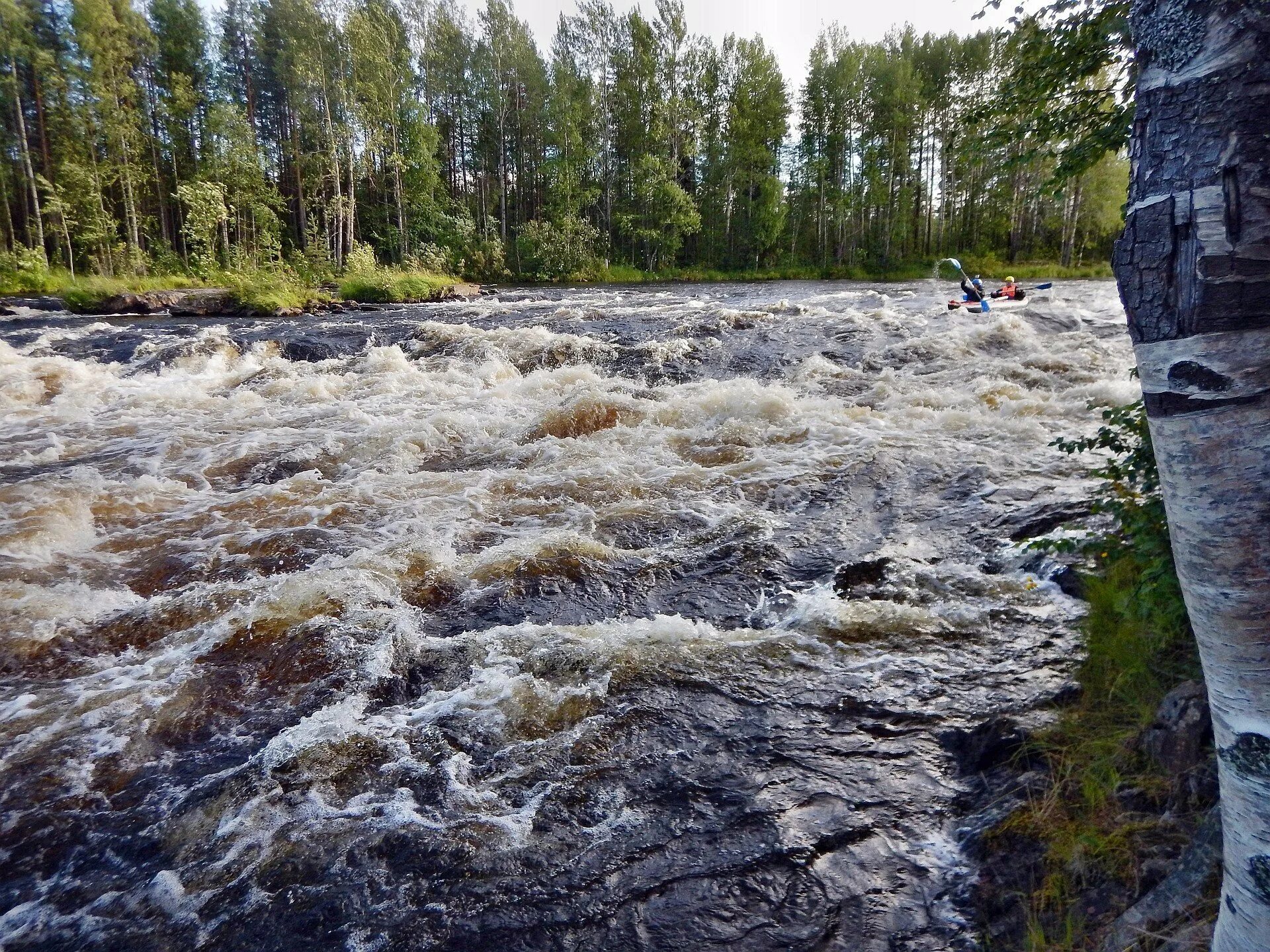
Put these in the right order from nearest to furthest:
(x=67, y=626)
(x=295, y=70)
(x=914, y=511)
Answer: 1. (x=67, y=626)
2. (x=914, y=511)
3. (x=295, y=70)

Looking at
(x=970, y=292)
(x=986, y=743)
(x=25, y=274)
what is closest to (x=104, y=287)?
(x=25, y=274)

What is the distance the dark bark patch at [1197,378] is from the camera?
108 cm

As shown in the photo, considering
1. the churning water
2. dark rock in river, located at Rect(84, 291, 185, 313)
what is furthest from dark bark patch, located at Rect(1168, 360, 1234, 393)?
dark rock in river, located at Rect(84, 291, 185, 313)

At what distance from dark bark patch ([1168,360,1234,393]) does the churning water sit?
2.13 meters

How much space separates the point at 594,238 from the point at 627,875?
130 ft

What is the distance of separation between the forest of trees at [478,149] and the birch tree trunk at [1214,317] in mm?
30039

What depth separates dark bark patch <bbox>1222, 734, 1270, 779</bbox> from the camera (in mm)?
1218

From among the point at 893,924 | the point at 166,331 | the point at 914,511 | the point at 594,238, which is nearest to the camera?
the point at 893,924

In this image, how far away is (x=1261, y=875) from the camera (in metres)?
1.29

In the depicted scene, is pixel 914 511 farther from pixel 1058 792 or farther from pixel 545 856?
pixel 545 856

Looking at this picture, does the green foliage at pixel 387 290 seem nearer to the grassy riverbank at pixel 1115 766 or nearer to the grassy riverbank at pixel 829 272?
the grassy riverbank at pixel 829 272

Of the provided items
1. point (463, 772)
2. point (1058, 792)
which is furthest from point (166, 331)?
point (1058, 792)

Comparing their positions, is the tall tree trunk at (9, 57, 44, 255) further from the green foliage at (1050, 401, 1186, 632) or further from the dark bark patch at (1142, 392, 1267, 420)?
the dark bark patch at (1142, 392, 1267, 420)

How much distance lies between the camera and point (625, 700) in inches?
148
